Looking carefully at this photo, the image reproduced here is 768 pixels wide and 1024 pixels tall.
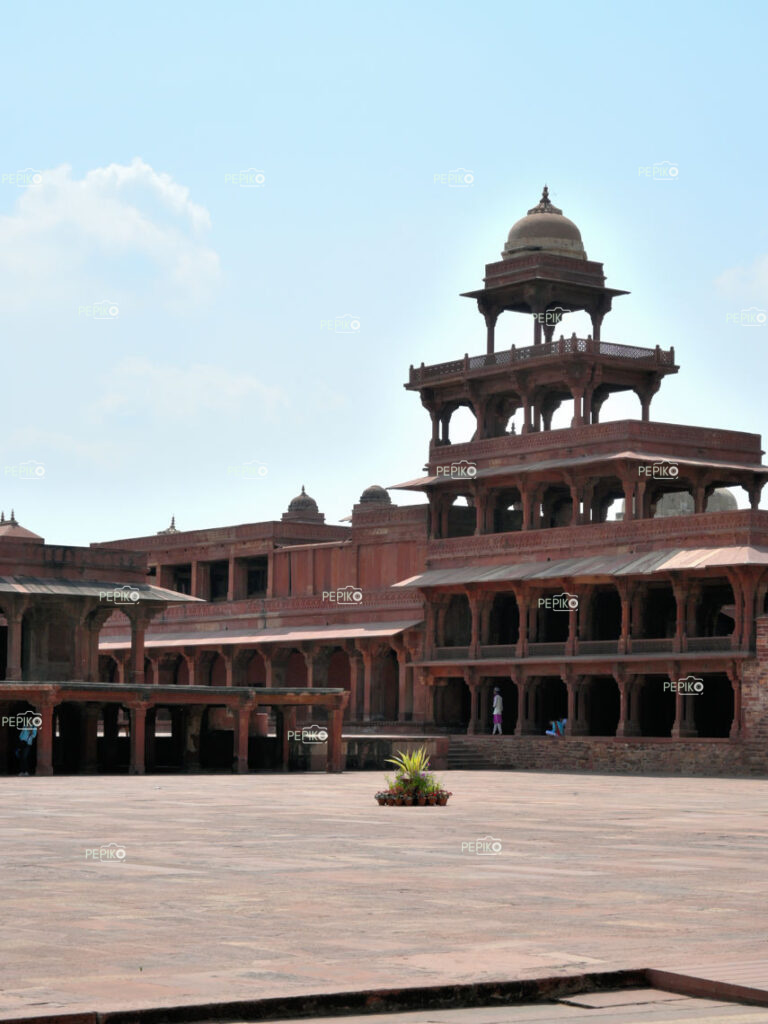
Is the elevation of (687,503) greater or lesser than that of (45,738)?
greater

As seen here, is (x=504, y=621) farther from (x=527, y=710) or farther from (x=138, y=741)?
(x=138, y=741)

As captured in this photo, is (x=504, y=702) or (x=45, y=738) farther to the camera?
(x=504, y=702)

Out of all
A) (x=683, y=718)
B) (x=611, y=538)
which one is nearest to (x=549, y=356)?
(x=611, y=538)

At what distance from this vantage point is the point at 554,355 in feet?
204

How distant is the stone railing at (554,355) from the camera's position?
204ft

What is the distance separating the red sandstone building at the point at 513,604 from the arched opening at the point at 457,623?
7 cm

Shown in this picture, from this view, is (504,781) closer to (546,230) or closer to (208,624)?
(546,230)

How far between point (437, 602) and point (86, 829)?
41.7 metres

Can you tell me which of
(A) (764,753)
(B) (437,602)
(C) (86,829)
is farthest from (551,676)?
(C) (86,829)

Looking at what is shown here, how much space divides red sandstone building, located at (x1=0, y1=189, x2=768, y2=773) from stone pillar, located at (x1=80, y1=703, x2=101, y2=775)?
0.26 feet

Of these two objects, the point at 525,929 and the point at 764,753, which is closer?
the point at 525,929

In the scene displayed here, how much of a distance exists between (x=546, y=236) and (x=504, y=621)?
14.2 metres

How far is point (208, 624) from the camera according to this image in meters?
77.9

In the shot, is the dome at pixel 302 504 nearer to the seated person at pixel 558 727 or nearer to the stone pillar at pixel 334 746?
the seated person at pixel 558 727
